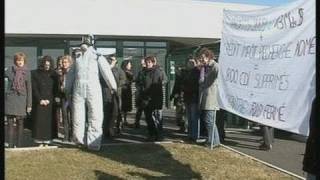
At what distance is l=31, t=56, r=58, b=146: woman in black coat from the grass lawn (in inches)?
22.1

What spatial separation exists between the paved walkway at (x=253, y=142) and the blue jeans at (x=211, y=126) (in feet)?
1.51

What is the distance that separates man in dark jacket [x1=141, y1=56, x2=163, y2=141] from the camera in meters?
11.1

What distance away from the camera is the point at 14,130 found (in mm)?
9891

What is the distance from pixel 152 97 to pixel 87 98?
1.64m

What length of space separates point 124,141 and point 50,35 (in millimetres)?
11678

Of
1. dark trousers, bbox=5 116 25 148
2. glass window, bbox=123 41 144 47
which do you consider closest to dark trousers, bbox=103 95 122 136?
dark trousers, bbox=5 116 25 148

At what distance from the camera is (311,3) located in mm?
6770

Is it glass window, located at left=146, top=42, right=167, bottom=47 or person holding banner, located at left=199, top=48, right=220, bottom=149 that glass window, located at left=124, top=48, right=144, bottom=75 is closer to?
glass window, located at left=146, top=42, right=167, bottom=47

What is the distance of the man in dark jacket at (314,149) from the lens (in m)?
5.00

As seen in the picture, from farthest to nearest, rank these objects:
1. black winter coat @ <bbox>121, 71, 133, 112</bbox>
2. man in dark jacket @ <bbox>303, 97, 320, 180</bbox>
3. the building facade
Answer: the building facade < black winter coat @ <bbox>121, 71, 133, 112</bbox> < man in dark jacket @ <bbox>303, 97, 320, 180</bbox>

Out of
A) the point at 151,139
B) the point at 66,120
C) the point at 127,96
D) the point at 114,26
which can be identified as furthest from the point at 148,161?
the point at 114,26

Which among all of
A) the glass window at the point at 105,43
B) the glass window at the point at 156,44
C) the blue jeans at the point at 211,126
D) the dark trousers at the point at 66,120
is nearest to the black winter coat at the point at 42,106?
the dark trousers at the point at 66,120

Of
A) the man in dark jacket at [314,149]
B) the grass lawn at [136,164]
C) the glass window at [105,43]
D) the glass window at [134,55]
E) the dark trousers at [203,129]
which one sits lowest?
the grass lawn at [136,164]

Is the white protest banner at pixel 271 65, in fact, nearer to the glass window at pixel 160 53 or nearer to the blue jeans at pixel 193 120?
the blue jeans at pixel 193 120
